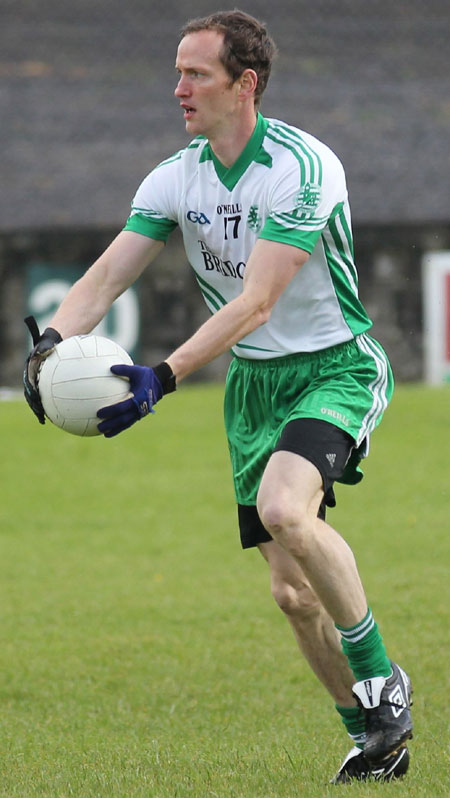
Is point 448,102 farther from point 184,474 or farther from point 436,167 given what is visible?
point 184,474

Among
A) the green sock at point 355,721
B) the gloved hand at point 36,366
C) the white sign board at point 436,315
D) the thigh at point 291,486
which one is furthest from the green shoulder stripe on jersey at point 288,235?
the white sign board at point 436,315

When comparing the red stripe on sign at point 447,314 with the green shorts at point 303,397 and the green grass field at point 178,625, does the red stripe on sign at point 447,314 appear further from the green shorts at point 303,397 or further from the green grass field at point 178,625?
the green shorts at point 303,397

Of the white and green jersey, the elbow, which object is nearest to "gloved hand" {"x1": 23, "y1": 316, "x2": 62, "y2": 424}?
the white and green jersey

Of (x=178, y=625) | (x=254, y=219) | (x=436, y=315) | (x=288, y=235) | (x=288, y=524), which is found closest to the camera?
(x=288, y=524)

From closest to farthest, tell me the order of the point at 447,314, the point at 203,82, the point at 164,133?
the point at 203,82 → the point at 447,314 → the point at 164,133

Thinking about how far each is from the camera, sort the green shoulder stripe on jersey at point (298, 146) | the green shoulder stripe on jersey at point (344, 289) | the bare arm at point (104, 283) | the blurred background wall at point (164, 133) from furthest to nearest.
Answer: the blurred background wall at point (164, 133) < the bare arm at point (104, 283) < the green shoulder stripe on jersey at point (344, 289) < the green shoulder stripe on jersey at point (298, 146)

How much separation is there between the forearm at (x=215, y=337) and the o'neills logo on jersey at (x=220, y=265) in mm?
496

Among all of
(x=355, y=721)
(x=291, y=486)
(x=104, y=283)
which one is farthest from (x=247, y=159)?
(x=355, y=721)

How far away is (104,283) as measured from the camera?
546 cm

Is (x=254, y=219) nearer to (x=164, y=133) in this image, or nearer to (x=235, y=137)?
(x=235, y=137)

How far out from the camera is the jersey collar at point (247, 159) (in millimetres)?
5266

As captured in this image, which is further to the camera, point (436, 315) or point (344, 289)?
point (436, 315)

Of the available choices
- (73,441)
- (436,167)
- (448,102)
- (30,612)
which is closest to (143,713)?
(30,612)

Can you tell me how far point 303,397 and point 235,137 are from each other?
3.44 ft
